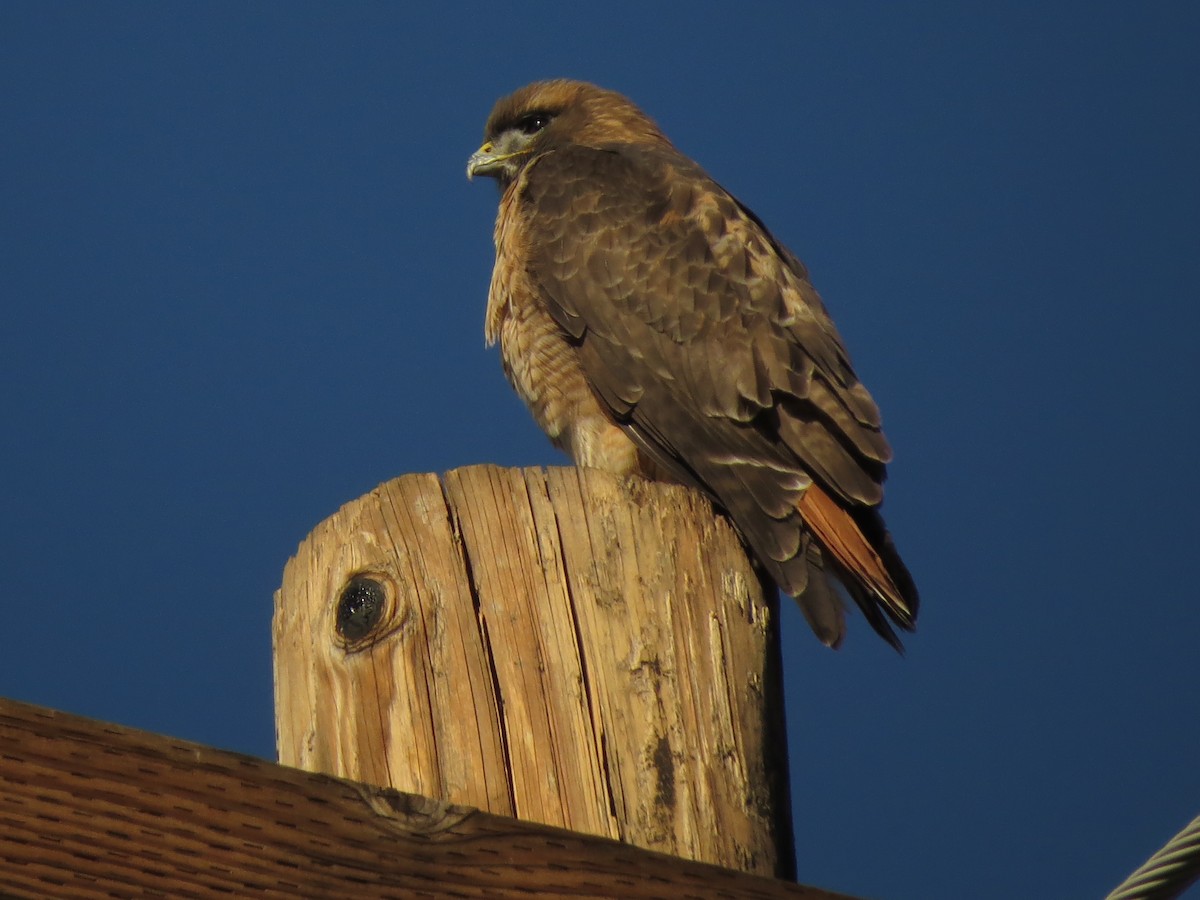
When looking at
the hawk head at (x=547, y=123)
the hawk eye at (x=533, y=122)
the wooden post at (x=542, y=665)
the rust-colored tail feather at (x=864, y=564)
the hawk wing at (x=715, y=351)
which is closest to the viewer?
the wooden post at (x=542, y=665)

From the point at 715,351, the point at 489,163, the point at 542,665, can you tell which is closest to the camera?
the point at 542,665

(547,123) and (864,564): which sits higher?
(547,123)

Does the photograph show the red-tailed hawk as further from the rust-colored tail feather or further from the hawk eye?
the hawk eye

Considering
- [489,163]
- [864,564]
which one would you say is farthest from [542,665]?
[489,163]

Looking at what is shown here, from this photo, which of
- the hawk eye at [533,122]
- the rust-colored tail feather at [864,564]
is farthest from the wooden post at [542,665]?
the hawk eye at [533,122]

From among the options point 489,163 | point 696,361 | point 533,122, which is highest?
point 533,122

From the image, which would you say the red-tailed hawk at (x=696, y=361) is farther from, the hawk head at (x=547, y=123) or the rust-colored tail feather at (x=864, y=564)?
the hawk head at (x=547, y=123)

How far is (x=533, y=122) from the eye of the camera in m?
6.39

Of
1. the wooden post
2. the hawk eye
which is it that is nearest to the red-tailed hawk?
the hawk eye

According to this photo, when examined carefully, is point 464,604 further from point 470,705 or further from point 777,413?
point 777,413

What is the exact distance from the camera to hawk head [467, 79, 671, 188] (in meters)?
6.20

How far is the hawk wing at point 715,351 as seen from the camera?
3.88m

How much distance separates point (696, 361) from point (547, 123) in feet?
→ 7.33

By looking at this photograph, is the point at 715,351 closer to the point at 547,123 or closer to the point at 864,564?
the point at 864,564
